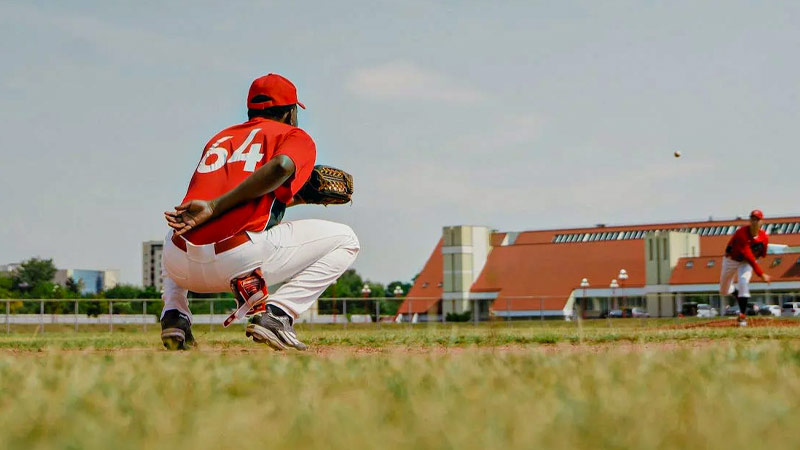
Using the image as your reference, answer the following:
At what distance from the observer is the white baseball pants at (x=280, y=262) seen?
545 cm

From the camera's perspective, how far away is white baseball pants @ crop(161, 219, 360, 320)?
5453 millimetres

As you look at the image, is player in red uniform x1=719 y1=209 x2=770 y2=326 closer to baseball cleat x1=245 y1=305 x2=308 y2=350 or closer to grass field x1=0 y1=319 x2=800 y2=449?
baseball cleat x1=245 y1=305 x2=308 y2=350

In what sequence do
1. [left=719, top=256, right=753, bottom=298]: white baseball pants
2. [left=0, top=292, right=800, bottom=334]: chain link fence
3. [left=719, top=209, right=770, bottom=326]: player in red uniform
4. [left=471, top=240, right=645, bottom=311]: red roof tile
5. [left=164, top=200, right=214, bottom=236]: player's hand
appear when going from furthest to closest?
[left=471, top=240, right=645, bottom=311]: red roof tile → [left=0, top=292, right=800, bottom=334]: chain link fence → [left=719, top=256, right=753, bottom=298]: white baseball pants → [left=719, top=209, right=770, bottom=326]: player in red uniform → [left=164, top=200, right=214, bottom=236]: player's hand

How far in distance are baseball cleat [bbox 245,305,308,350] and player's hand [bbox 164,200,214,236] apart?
0.57 metres

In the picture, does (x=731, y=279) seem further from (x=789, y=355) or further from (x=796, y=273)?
(x=796, y=273)

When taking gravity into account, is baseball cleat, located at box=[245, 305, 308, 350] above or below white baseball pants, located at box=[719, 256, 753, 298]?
below

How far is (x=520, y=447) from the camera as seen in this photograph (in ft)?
5.94

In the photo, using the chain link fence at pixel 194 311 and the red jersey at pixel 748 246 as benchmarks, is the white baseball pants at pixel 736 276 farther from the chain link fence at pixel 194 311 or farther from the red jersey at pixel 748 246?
the chain link fence at pixel 194 311

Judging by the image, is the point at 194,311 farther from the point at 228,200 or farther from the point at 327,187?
the point at 228,200

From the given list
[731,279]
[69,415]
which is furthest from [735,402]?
[731,279]

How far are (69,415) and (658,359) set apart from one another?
222 centimetres

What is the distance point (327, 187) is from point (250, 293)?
79 centimetres

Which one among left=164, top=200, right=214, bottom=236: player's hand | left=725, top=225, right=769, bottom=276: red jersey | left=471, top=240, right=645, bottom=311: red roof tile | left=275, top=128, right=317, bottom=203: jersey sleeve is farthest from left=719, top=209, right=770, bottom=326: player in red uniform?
left=471, top=240, right=645, bottom=311: red roof tile

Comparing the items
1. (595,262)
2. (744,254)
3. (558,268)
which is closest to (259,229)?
(744,254)
